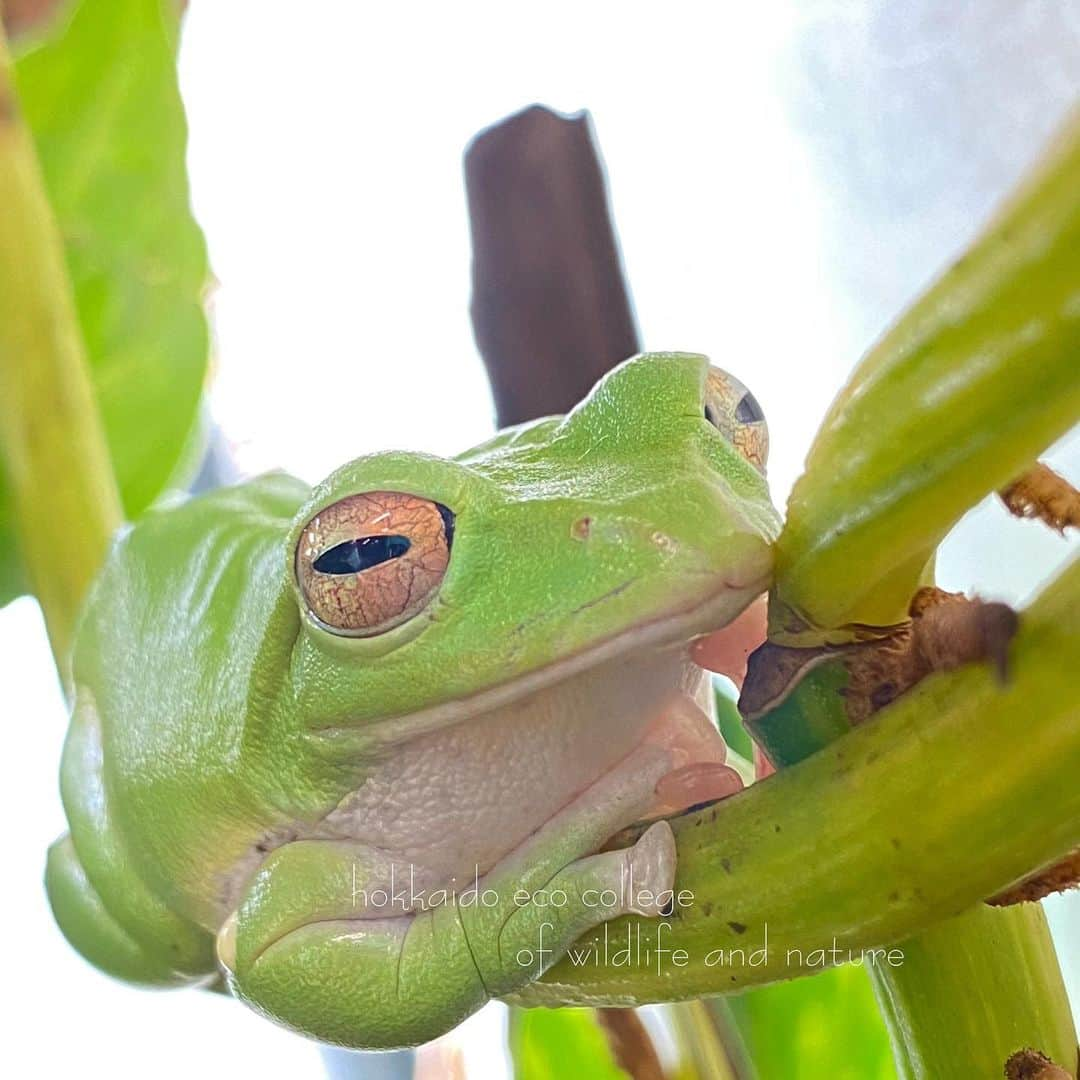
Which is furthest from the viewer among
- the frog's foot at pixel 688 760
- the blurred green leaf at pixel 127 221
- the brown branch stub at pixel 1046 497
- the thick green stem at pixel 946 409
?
the blurred green leaf at pixel 127 221

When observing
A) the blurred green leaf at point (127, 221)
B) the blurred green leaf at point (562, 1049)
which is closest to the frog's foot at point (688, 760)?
the blurred green leaf at point (562, 1049)

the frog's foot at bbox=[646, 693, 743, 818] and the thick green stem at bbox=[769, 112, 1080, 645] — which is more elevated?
the thick green stem at bbox=[769, 112, 1080, 645]

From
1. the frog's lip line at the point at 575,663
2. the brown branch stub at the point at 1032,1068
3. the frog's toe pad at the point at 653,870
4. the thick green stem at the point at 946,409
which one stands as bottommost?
the brown branch stub at the point at 1032,1068

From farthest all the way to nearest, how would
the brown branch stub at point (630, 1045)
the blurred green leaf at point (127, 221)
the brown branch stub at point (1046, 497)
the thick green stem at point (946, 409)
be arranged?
1. the blurred green leaf at point (127, 221)
2. the brown branch stub at point (630, 1045)
3. the brown branch stub at point (1046, 497)
4. the thick green stem at point (946, 409)

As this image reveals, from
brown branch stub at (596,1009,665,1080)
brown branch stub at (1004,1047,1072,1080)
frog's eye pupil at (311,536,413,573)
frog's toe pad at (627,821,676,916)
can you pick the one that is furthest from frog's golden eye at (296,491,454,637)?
brown branch stub at (596,1009,665,1080)

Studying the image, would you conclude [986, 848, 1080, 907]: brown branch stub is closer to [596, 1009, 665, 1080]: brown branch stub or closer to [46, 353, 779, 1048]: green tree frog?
[46, 353, 779, 1048]: green tree frog

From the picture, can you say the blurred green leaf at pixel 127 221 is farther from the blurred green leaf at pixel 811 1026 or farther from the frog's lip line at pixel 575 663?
the blurred green leaf at pixel 811 1026
